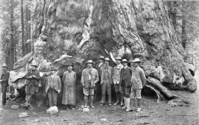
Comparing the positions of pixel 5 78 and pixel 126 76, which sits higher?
pixel 126 76

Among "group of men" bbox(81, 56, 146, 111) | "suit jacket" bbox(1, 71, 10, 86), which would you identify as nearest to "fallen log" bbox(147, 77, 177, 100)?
"group of men" bbox(81, 56, 146, 111)

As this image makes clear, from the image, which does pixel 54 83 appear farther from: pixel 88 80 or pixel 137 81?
pixel 137 81

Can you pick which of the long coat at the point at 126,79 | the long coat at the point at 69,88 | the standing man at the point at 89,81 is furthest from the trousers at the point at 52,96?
the long coat at the point at 126,79

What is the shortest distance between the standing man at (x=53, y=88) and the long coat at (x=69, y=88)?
30 cm

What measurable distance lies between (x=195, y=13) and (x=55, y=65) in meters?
11.6

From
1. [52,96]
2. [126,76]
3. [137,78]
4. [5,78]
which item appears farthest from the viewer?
[5,78]

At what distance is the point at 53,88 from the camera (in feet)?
31.5

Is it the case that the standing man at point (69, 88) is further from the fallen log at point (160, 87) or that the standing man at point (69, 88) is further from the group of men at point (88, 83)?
the fallen log at point (160, 87)

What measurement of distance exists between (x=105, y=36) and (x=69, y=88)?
324 centimetres

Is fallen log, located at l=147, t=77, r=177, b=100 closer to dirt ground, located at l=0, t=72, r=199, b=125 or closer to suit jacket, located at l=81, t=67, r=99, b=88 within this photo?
dirt ground, located at l=0, t=72, r=199, b=125

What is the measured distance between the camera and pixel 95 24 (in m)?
11.3

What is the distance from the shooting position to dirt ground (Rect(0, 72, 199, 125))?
25.1 feet

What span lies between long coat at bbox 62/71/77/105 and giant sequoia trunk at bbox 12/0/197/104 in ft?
3.05

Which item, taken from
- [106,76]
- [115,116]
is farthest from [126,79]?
[115,116]
